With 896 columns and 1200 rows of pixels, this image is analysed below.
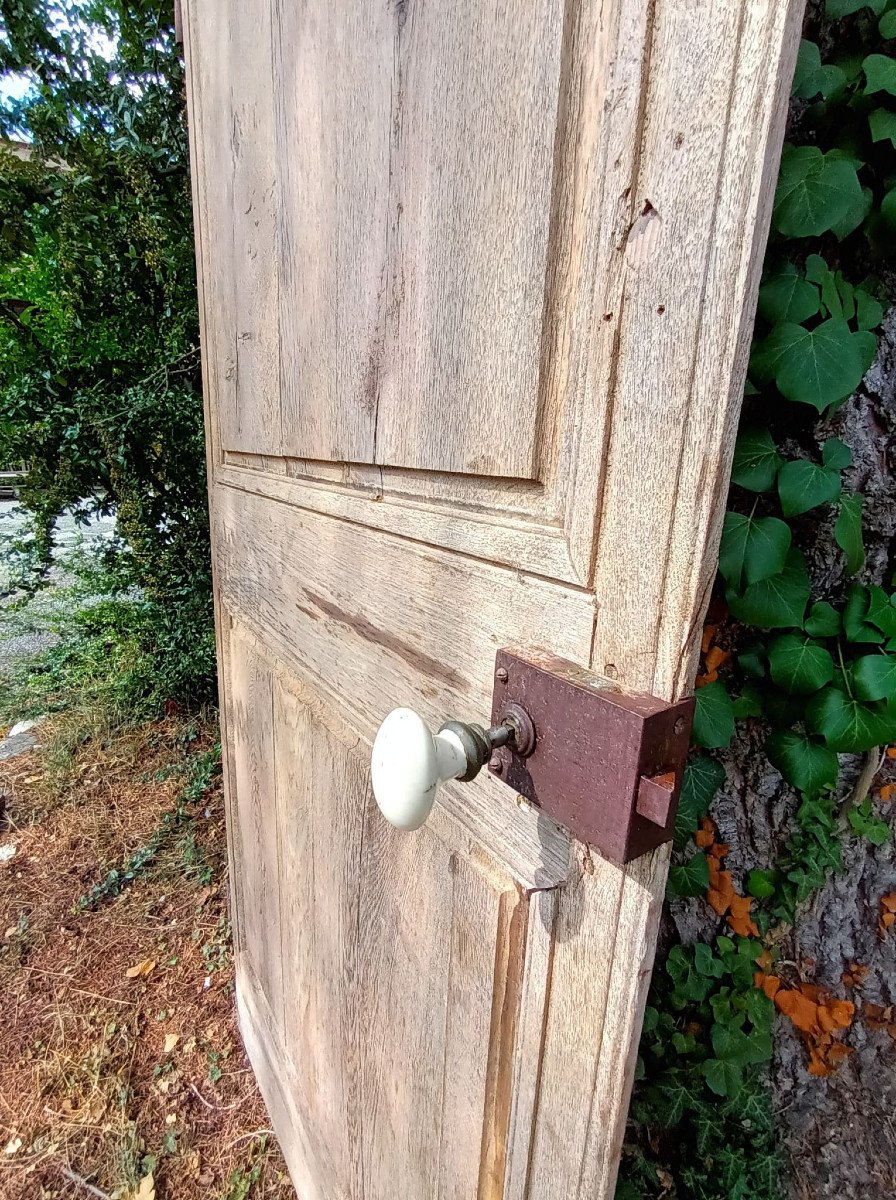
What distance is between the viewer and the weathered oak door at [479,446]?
354 millimetres

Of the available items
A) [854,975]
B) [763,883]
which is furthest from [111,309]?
[854,975]

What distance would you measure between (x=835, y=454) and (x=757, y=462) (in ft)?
0.36

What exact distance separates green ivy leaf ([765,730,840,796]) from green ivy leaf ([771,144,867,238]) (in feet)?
2.52

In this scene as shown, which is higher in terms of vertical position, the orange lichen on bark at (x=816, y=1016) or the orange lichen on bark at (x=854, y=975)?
the orange lichen on bark at (x=854, y=975)

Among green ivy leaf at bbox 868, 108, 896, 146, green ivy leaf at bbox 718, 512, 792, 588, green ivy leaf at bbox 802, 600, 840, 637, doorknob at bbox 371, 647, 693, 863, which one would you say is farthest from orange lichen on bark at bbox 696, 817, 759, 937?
green ivy leaf at bbox 868, 108, 896, 146

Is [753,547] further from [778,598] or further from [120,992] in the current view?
[120,992]

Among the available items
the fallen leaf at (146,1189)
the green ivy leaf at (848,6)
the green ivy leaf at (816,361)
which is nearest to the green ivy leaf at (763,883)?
the green ivy leaf at (816,361)

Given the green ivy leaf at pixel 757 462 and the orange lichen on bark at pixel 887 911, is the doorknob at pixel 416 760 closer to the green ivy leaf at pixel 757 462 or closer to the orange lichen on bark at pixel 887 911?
the green ivy leaf at pixel 757 462

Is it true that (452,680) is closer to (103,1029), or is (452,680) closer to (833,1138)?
(833,1138)

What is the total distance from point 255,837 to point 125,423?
210cm

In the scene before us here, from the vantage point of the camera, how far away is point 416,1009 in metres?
0.69

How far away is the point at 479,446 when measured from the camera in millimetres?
500

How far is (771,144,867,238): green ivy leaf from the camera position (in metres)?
0.80

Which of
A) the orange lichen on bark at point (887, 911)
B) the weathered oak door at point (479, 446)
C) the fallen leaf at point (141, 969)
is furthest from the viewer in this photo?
the fallen leaf at point (141, 969)
